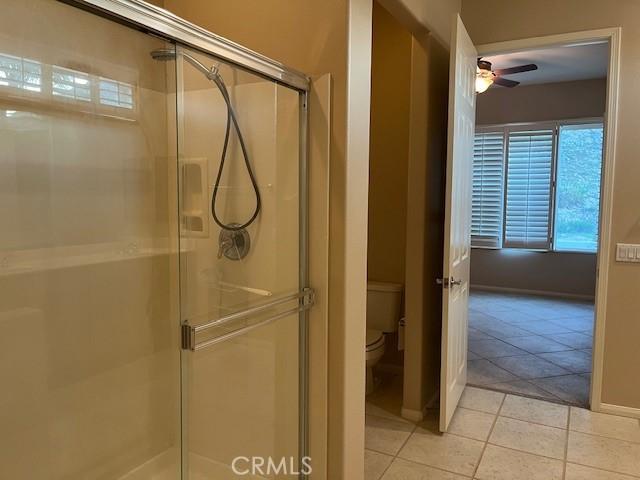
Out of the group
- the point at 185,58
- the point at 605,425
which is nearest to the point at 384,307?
the point at 605,425

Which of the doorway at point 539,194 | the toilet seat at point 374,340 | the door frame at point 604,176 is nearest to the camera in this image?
the door frame at point 604,176

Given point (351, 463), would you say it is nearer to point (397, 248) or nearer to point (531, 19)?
point (397, 248)

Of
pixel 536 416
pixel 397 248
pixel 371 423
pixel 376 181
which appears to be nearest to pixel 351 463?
pixel 371 423

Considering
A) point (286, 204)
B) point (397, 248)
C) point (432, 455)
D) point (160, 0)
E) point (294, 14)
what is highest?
point (160, 0)

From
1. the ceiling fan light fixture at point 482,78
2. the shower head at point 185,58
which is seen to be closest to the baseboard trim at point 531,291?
the ceiling fan light fixture at point 482,78

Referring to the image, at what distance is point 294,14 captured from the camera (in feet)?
6.26

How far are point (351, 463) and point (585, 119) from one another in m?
5.69

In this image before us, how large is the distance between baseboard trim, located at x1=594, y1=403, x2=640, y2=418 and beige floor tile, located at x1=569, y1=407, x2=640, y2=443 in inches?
1.0

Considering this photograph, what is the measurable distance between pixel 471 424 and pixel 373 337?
29.7 inches

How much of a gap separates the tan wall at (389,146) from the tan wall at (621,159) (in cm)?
73

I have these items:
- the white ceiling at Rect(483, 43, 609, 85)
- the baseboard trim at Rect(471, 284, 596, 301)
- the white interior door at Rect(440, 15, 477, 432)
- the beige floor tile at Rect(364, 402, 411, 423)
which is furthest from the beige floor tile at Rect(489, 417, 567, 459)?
the baseboard trim at Rect(471, 284, 596, 301)

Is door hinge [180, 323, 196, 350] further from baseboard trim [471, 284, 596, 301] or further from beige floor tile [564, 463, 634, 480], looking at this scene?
baseboard trim [471, 284, 596, 301]

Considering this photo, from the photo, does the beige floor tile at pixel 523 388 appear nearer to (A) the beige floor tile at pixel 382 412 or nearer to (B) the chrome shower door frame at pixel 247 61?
(A) the beige floor tile at pixel 382 412

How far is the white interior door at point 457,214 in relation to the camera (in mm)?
2535
